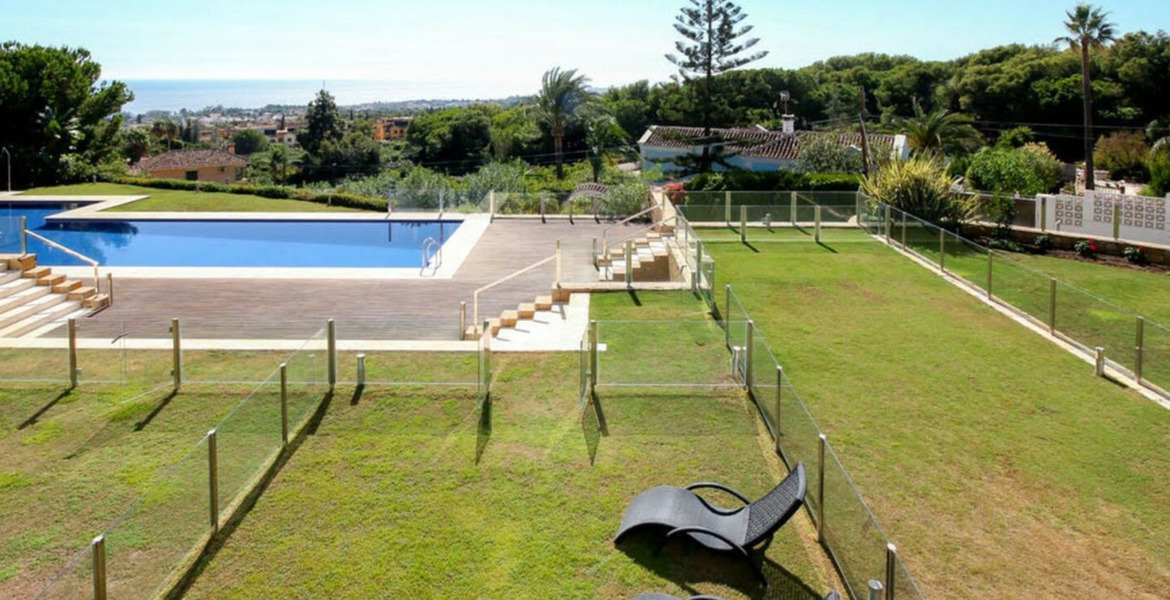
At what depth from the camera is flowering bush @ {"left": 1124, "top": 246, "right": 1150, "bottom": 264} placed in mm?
17750

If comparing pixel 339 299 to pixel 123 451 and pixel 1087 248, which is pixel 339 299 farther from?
pixel 1087 248

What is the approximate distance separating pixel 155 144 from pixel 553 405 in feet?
265

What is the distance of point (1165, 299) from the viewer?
14805 millimetres

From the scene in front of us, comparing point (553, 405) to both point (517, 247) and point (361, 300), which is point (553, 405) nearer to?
point (361, 300)

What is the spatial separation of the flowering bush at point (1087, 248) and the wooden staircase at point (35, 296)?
17.8 m

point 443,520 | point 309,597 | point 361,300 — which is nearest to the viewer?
point 309,597

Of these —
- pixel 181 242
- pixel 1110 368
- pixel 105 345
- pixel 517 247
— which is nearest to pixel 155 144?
pixel 181 242

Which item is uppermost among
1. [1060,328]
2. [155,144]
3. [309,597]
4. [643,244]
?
[155,144]

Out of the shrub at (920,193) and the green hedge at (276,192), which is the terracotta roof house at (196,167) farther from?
the shrub at (920,193)

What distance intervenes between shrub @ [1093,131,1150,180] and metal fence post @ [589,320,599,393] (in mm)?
38085

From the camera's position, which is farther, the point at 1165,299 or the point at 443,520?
the point at 1165,299

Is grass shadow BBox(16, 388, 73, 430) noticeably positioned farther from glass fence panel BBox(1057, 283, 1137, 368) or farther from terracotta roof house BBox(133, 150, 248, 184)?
terracotta roof house BBox(133, 150, 248, 184)

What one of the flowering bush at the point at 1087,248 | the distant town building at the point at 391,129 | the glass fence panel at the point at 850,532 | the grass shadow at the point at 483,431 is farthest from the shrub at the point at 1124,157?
the distant town building at the point at 391,129

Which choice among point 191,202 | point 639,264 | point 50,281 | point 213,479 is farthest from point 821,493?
point 191,202
